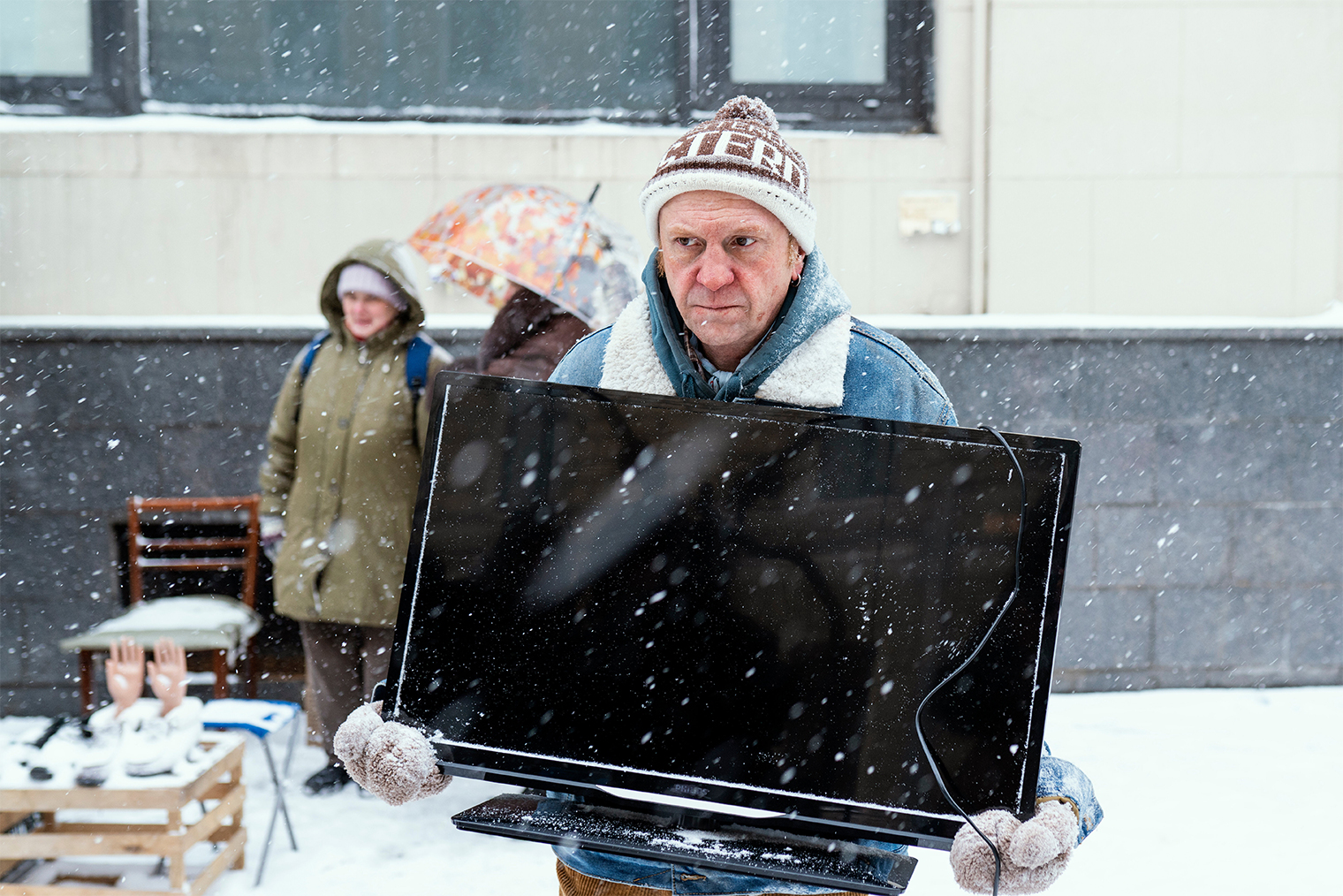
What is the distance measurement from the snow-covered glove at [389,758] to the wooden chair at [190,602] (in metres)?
3.34

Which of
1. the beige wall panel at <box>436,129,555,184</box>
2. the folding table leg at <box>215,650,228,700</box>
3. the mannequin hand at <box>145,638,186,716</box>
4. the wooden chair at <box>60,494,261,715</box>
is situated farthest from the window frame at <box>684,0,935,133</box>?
the mannequin hand at <box>145,638,186,716</box>

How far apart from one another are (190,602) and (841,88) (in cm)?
431

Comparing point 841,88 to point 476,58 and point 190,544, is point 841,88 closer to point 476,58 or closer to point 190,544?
point 476,58

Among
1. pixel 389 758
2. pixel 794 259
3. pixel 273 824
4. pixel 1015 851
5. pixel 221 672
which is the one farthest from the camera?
pixel 221 672

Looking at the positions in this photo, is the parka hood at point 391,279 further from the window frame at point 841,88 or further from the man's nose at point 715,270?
the man's nose at point 715,270

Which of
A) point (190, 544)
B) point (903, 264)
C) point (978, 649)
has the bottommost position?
point (190, 544)

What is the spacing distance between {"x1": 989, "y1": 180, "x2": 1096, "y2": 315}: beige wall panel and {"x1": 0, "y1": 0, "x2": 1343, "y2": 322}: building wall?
1cm

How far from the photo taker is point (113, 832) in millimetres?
3096

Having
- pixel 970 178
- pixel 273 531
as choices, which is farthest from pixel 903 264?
pixel 273 531

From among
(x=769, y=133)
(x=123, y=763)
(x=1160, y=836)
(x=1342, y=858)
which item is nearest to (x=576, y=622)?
(x=769, y=133)

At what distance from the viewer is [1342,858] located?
3.72 m

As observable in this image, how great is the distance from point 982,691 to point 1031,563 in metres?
0.17

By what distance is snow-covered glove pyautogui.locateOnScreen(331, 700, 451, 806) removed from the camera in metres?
1.28

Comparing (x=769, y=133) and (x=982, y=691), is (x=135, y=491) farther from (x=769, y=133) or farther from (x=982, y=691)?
(x=982, y=691)
